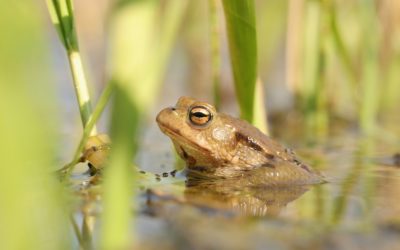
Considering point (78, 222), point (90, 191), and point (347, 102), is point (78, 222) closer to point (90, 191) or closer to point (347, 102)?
point (90, 191)

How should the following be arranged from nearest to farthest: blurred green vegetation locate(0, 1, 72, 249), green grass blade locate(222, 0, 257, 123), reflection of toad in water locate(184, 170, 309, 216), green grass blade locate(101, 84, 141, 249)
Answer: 1. blurred green vegetation locate(0, 1, 72, 249)
2. green grass blade locate(101, 84, 141, 249)
3. reflection of toad in water locate(184, 170, 309, 216)
4. green grass blade locate(222, 0, 257, 123)

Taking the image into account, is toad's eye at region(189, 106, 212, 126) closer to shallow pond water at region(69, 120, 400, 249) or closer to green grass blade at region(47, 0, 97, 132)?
shallow pond water at region(69, 120, 400, 249)

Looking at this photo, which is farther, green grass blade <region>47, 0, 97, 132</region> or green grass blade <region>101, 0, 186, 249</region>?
green grass blade <region>47, 0, 97, 132</region>

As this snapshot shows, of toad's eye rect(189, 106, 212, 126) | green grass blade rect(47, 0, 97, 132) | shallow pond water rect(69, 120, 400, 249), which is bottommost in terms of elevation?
shallow pond water rect(69, 120, 400, 249)

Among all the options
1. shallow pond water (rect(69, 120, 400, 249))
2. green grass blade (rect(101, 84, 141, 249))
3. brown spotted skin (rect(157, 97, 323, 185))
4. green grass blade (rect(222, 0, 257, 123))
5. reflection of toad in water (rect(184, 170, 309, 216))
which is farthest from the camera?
brown spotted skin (rect(157, 97, 323, 185))

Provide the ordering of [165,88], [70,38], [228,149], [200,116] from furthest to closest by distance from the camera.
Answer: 1. [165,88]
2. [228,149]
3. [200,116]
4. [70,38]

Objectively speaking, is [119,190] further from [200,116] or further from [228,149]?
[228,149]

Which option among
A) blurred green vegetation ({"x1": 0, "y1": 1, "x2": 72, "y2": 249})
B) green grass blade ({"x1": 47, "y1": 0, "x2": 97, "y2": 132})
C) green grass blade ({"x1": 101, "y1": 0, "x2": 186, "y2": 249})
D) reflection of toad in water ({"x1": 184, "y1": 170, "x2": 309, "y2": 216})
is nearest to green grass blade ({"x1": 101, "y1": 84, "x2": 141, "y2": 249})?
green grass blade ({"x1": 101, "y1": 0, "x2": 186, "y2": 249})

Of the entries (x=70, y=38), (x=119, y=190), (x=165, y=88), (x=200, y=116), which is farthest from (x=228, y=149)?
(x=165, y=88)
